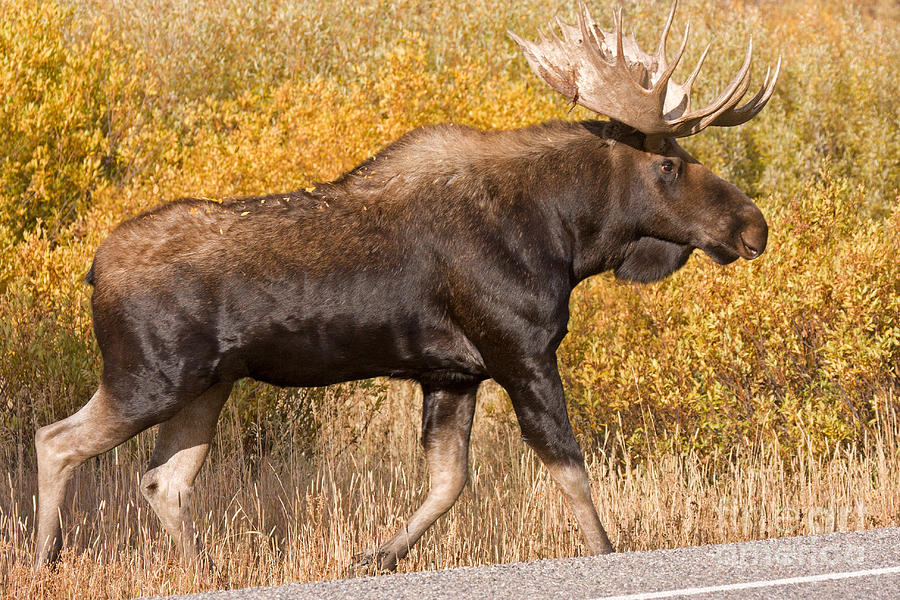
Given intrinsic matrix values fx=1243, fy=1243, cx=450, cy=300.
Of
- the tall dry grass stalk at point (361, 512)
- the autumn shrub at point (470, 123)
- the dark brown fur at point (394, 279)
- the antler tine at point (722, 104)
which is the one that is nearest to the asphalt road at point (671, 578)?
the dark brown fur at point (394, 279)

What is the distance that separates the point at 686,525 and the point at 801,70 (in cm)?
1297

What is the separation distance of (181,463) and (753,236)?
3.13 metres

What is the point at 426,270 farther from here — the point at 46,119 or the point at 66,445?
the point at 46,119

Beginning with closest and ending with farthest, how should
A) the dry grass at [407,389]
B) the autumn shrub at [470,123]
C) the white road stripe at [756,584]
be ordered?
1. the white road stripe at [756,584]
2. the dry grass at [407,389]
3. the autumn shrub at [470,123]

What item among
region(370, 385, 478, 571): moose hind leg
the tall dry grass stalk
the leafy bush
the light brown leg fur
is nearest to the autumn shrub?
the leafy bush

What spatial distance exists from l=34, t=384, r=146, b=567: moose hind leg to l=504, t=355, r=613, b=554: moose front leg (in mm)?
1826

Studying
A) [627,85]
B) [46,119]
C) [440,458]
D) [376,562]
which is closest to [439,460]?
[440,458]

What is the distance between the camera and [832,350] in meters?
8.64

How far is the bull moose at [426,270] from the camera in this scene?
5.78m

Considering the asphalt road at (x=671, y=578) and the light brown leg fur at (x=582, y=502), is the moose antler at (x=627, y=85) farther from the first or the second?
the asphalt road at (x=671, y=578)

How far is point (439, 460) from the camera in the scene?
6438 mm

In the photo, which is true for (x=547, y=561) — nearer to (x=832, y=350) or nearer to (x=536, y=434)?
(x=536, y=434)

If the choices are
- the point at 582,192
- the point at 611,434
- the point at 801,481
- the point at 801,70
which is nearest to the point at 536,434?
the point at 582,192

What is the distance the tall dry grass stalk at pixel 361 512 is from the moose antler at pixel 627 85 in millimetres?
2185
